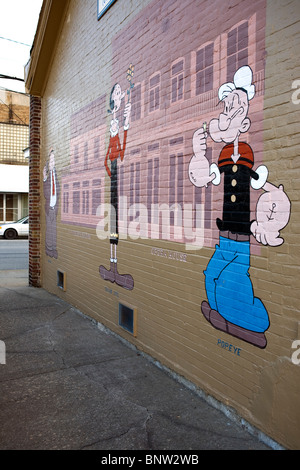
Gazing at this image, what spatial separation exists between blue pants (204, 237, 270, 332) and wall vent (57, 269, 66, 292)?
4.69m

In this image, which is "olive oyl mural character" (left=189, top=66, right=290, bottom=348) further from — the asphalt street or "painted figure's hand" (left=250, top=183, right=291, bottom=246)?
the asphalt street

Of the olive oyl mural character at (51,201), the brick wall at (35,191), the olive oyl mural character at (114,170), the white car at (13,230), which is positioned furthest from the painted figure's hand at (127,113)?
the white car at (13,230)

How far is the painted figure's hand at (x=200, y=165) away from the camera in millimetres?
3871

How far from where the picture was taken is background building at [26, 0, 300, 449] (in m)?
3.05

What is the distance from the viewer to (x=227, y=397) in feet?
11.8

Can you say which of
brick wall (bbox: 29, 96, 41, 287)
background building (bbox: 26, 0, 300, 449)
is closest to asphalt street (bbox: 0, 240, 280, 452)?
background building (bbox: 26, 0, 300, 449)

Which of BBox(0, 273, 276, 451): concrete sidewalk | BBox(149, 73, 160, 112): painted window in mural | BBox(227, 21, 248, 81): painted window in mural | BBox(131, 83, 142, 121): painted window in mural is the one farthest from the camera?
BBox(131, 83, 142, 121): painted window in mural

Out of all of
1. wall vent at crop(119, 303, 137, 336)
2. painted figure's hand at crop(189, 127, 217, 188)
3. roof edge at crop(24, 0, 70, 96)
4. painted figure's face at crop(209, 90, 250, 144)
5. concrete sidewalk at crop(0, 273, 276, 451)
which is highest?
roof edge at crop(24, 0, 70, 96)

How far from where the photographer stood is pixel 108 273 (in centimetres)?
607

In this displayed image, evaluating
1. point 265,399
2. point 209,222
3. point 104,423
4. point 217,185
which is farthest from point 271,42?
point 104,423

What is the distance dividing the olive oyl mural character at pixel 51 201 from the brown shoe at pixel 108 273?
2.70 metres

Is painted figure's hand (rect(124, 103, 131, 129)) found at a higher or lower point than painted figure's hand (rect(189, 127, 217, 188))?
higher

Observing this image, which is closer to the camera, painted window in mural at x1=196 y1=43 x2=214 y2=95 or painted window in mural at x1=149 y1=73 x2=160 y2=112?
painted window in mural at x1=196 y1=43 x2=214 y2=95
